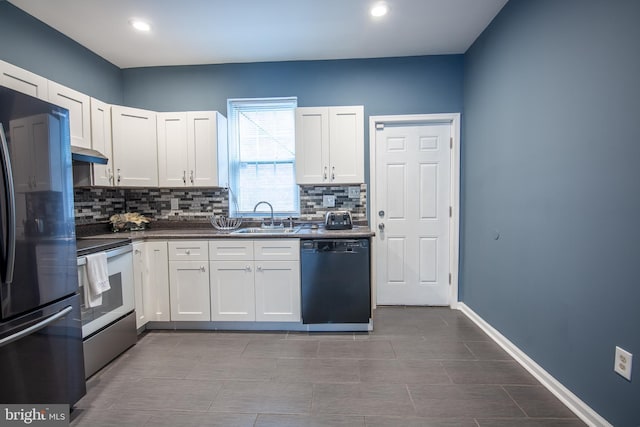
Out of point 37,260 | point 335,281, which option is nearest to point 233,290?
point 335,281

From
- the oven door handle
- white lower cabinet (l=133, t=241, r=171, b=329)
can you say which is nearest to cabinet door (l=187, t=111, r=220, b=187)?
white lower cabinet (l=133, t=241, r=171, b=329)

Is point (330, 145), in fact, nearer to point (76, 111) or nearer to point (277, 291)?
point (277, 291)

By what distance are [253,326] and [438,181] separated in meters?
2.45

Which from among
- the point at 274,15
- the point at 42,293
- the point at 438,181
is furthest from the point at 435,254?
the point at 42,293

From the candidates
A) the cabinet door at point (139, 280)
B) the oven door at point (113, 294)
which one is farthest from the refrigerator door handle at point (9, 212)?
the cabinet door at point (139, 280)

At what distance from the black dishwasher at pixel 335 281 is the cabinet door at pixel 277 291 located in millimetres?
88

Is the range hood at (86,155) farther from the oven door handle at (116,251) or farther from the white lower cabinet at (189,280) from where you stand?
the white lower cabinet at (189,280)

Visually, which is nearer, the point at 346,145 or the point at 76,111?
the point at 76,111

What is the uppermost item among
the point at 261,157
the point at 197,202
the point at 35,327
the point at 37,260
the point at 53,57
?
the point at 53,57

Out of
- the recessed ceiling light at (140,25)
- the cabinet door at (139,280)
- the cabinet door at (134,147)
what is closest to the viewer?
the recessed ceiling light at (140,25)

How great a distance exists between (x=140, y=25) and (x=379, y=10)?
2027 mm

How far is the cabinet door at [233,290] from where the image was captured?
2604mm

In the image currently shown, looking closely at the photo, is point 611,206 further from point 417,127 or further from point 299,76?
point 299,76

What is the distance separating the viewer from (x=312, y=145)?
2.83 metres
